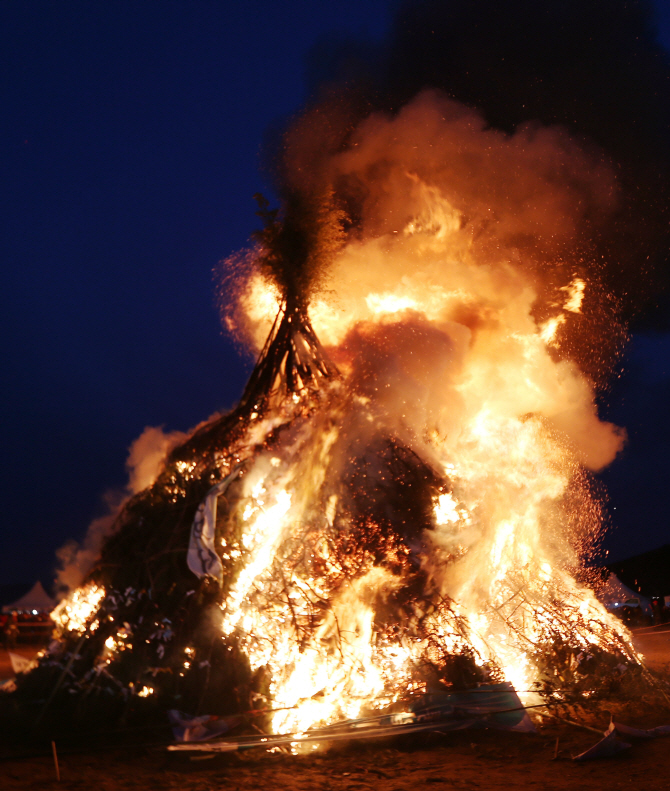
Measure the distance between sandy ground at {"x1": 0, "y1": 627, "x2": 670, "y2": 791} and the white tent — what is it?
35.2ft

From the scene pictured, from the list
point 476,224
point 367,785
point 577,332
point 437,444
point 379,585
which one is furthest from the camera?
point 577,332

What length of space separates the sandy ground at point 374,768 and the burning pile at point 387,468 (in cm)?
55

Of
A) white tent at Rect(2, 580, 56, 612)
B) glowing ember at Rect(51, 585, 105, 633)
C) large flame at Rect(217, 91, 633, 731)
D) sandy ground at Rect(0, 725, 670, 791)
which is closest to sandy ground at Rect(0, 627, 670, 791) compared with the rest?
sandy ground at Rect(0, 725, 670, 791)

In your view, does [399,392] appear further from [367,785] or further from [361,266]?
[367,785]

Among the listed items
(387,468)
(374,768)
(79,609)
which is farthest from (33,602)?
(374,768)

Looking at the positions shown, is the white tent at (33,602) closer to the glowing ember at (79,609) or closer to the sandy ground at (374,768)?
the glowing ember at (79,609)

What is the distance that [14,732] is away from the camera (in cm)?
548

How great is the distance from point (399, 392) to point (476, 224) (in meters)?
2.83

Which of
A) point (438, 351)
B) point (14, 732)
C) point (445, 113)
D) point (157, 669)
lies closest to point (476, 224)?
point (445, 113)

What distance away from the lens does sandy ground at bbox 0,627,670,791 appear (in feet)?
15.5

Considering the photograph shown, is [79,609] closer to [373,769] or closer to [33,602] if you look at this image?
[373,769]

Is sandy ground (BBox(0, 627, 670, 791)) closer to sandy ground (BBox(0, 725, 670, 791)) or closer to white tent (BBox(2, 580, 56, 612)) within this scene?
sandy ground (BBox(0, 725, 670, 791))

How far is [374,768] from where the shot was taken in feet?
17.1

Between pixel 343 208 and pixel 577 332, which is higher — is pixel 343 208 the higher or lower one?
the higher one
